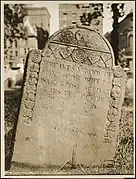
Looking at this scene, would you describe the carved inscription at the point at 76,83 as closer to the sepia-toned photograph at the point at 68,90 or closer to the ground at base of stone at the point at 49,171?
the sepia-toned photograph at the point at 68,90

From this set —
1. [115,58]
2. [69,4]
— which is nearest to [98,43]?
[115,58]

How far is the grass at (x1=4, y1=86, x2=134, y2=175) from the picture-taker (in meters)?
2.15

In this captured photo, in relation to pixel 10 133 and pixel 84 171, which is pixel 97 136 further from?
pixel 10 133

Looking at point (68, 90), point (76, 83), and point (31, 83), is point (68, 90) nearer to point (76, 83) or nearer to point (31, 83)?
point (76, 83)

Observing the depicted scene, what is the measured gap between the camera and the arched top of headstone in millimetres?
2156

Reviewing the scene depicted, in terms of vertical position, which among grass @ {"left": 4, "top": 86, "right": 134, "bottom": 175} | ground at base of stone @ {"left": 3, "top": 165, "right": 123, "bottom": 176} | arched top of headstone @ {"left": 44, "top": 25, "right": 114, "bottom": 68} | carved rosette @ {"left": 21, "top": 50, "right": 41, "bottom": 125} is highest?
arched top of headstone @ {"left": 44, "top": 25, "right": 114, "bottom": 68}

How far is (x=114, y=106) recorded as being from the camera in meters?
2.17

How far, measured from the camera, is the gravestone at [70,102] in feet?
7.07

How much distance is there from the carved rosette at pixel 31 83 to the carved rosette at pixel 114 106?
0.42 metres

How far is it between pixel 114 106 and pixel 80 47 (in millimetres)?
375

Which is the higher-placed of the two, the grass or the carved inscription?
the carved inscription

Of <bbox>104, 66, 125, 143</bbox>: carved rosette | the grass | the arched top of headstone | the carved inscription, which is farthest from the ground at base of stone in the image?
the arched top of headstone

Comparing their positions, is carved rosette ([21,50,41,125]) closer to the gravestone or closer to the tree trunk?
the gravestone

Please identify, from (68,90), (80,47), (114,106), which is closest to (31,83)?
(68,90)
